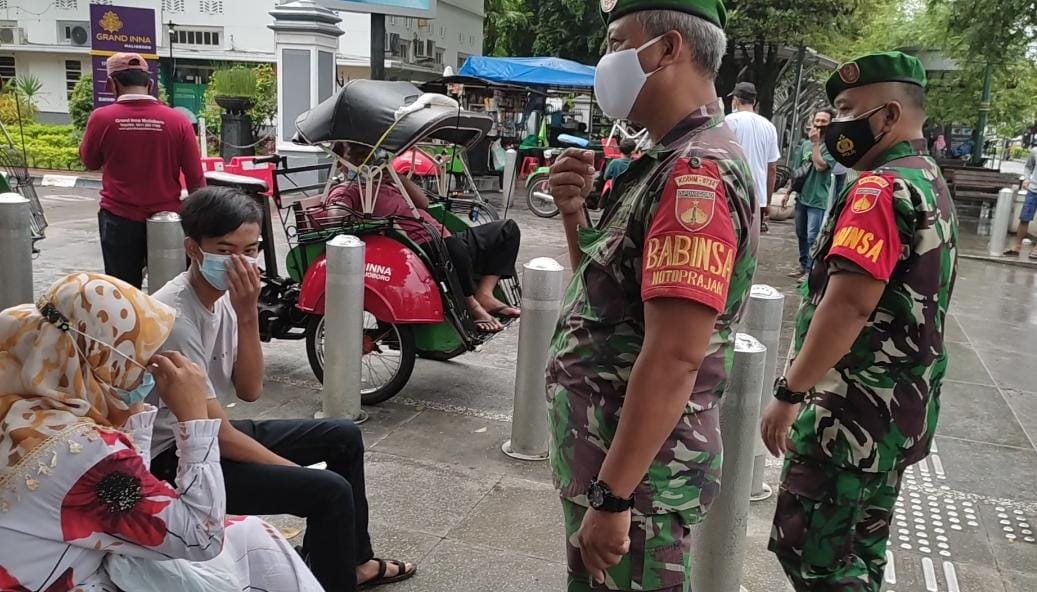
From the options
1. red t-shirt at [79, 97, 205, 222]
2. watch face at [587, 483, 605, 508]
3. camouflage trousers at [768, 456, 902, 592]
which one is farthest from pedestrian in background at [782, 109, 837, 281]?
watch face at [587, 483, 605, 508]

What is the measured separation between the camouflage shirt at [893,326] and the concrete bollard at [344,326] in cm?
274

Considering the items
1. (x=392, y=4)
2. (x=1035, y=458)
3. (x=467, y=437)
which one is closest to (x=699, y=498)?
(x=467, y=437)

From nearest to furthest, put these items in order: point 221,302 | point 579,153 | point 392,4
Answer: point 579,153, point 221,302, point 392,4

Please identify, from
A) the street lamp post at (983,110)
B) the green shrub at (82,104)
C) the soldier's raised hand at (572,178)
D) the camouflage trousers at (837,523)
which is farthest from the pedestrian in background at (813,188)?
the green shrub at (82,104)

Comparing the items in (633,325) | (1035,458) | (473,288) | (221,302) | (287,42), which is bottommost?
(1035,458)

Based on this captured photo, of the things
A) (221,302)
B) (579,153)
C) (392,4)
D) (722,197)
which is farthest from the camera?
(392,4)

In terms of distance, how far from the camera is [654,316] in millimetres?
1688

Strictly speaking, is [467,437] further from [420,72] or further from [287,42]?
[420,72]

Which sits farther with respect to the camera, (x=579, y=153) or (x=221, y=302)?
(x=221, y=302)

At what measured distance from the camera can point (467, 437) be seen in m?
4.79

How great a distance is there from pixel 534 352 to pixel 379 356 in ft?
4.41

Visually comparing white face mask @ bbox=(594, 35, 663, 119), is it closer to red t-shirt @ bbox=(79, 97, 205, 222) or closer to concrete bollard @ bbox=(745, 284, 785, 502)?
concrete bollard @ bbox=(745, 284, 785, 502)

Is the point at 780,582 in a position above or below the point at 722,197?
below

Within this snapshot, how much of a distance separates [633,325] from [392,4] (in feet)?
39.5
